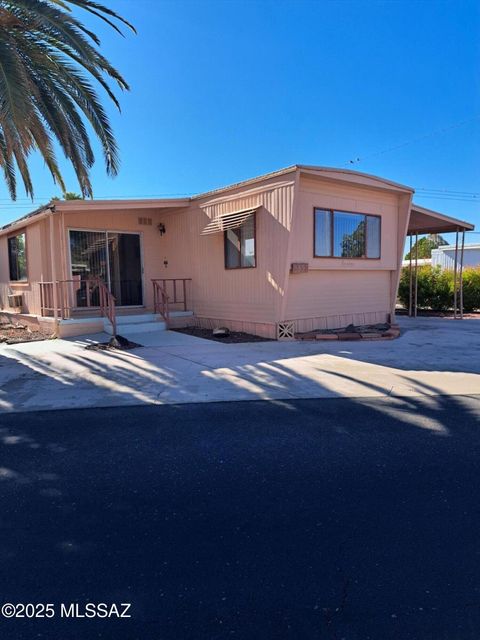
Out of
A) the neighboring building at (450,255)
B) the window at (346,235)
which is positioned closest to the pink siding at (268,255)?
the window at (346,235)

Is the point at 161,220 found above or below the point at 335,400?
above

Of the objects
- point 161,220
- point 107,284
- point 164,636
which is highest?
point 161,220

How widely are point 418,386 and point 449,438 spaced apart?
2.03 meters

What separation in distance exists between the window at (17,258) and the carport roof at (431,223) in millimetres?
11543

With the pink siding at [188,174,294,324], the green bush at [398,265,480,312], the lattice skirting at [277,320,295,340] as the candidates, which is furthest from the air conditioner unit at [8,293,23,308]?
the green bush at [398,265,480,312]

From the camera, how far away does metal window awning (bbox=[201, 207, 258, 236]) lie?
34.3 feet

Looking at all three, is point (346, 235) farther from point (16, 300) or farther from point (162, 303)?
point (16, 300)

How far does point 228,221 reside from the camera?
10898 mm

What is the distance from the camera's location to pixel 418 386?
20.6 feet

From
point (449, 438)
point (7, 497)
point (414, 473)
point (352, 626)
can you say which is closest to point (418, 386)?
point (449, 438)

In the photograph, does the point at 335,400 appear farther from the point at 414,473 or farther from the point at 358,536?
the point at 358,536

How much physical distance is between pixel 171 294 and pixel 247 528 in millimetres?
10796

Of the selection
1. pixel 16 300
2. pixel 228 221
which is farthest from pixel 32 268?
pixel 228 221

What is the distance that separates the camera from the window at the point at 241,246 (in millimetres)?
10695
